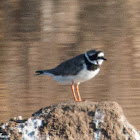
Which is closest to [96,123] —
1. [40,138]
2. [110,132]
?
[110,132]

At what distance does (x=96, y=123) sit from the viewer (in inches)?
229

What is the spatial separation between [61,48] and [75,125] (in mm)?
5328

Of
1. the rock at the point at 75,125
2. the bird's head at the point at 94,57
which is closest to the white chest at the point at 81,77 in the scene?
the bird's head at the point at 94,57

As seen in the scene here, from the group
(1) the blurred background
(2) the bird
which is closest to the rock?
(2) the bird

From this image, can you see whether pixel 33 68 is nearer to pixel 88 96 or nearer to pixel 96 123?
pixel 88 96

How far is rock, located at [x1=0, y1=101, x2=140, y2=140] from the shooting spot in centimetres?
572

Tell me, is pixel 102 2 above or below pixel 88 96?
above

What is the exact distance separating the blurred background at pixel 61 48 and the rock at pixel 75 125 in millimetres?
5188

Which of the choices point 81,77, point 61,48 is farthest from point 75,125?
point 61,48

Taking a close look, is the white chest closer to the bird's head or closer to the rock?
the bird's head

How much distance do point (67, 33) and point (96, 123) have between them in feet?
17.7

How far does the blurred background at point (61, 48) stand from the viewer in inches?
434

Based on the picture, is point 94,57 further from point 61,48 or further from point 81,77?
point 61,48

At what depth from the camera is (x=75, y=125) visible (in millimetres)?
5820
